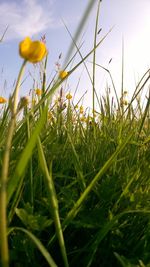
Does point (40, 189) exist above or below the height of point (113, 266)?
above

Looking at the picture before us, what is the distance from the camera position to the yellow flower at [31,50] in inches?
23.6

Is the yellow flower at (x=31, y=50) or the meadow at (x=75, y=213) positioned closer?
the yellow flower at (x=31, y=50)

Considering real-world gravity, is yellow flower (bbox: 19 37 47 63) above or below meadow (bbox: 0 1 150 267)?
above

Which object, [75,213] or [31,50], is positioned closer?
[31,50]

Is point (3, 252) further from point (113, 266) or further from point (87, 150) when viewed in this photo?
point (87, 150)

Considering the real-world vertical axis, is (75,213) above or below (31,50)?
below

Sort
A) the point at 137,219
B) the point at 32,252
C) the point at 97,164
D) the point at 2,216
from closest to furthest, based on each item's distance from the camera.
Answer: the point at 2,216
the point at 32,252
the point at 137,219
the point at 97,164

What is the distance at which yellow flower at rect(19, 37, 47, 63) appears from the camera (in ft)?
1.97

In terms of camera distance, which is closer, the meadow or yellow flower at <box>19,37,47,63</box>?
yellow flower at <box>19,37,47,63</box>

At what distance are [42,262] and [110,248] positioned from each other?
0.58 ft

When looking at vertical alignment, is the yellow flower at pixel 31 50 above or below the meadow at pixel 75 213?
above

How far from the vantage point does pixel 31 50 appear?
0.61 m

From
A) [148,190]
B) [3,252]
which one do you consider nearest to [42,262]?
[148,190]

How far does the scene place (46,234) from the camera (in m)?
1.02
